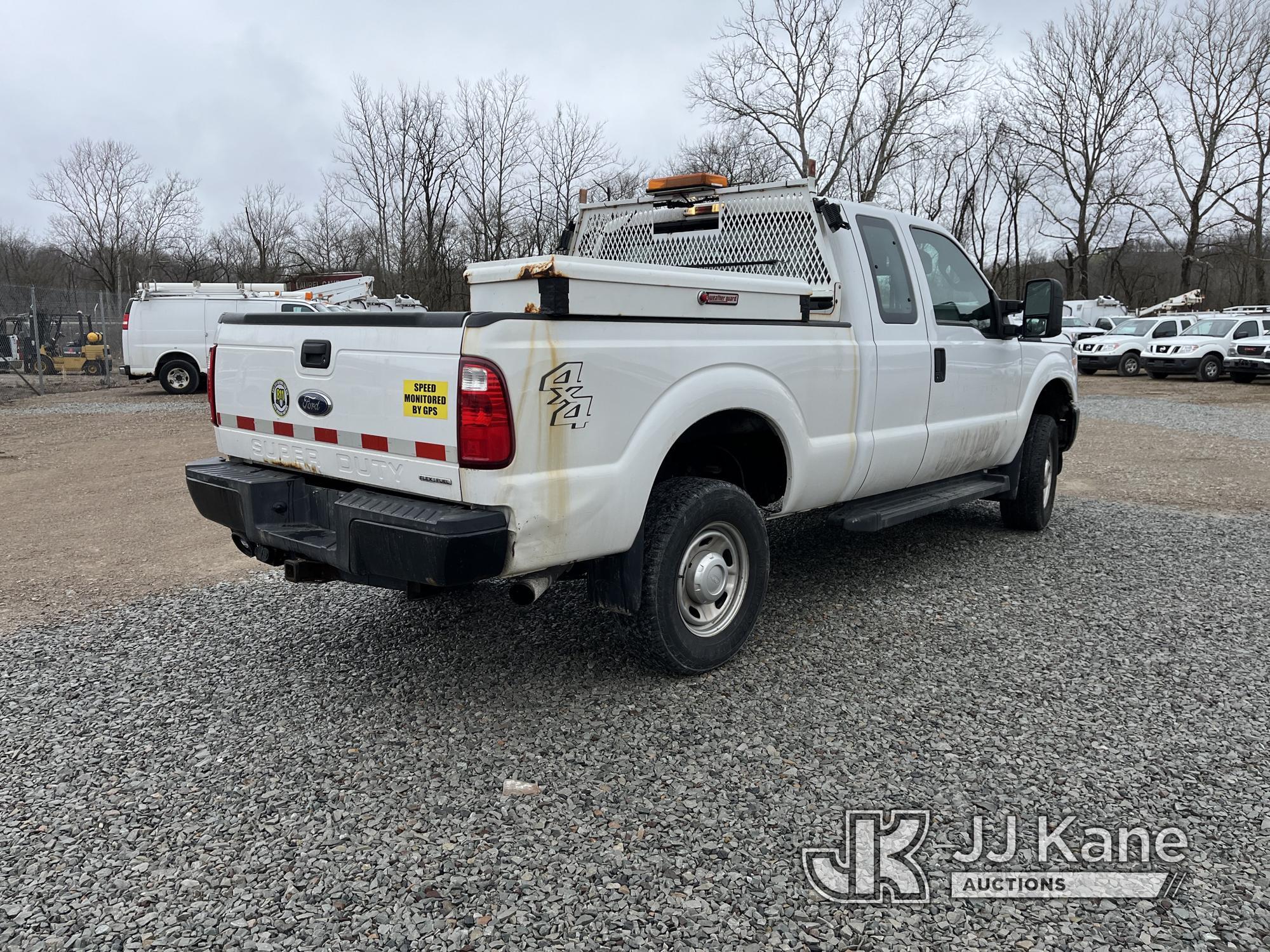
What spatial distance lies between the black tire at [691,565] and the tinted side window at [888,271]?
5.19 ft

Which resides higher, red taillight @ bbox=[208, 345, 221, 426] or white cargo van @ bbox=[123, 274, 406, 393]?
white cargo van @ bbox=[123, 274, 406, 393]

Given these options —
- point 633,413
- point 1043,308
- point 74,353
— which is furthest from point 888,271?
point 74,353

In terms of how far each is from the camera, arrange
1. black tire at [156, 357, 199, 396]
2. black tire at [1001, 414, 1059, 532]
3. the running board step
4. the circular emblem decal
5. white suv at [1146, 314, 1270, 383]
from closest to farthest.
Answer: the circular emblem decal < the running board step < black tire at [1001, 414, 1059, 532] < black tire at [156, 357, 199, 396] < white suv at [1146, 314, 1270, 383]

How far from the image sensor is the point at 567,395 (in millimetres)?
3332

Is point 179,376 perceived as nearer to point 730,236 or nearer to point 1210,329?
point 730,236

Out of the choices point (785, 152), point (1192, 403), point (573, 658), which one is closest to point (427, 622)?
point (573, 658)

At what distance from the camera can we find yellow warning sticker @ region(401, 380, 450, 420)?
10.8 ft

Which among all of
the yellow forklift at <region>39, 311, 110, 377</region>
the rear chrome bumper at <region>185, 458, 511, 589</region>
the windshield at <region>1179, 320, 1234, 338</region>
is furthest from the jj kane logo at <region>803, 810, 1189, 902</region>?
the yellow forklift at <region>39, 311, 110, 377</region>

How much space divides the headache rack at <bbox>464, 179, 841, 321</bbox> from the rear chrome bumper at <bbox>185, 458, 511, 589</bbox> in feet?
2.65

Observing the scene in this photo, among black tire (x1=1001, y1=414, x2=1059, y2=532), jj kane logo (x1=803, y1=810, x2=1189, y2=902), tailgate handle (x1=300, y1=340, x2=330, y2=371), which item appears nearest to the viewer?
jj kane logo (x1=803, y1=810, x2=1189, y2=902)

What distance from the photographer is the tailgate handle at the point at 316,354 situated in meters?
3.71

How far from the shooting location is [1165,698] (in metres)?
3.88

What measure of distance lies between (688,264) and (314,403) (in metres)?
2.40

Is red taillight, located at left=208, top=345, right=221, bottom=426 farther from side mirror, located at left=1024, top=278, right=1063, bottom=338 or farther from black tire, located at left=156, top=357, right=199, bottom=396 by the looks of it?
black tire, located at left=156, top=357, right=199, bottom=396
